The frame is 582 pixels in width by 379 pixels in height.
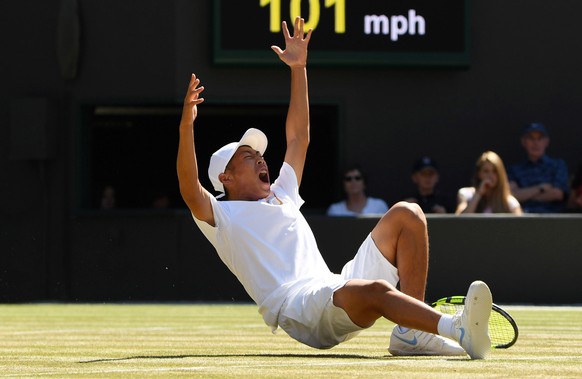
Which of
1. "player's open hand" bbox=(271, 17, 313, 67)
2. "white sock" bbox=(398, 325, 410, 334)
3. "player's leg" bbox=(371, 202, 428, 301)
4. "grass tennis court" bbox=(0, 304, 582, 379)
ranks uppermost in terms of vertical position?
"player's open hand" bbox=(271, 17, 313, 67)

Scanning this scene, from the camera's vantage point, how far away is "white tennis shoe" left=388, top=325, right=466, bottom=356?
7.00m

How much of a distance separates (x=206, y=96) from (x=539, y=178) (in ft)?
12.2

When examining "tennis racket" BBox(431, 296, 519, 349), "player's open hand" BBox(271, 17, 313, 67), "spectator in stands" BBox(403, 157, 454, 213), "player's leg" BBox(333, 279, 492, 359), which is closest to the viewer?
"player's leg" BBox(333, 279, 492, 359)

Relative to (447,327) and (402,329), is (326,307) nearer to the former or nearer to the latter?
(402,329)

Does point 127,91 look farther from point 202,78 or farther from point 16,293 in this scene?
point 16,293

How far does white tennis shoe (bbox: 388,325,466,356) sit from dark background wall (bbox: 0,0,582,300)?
7.91 meters

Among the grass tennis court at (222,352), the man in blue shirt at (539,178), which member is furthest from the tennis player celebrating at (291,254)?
the man in blue shirt at (539,178)

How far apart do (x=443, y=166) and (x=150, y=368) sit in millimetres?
10218

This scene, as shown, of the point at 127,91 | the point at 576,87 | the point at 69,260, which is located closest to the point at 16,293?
the point at 69,260

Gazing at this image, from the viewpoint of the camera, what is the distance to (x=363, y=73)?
16266 mm

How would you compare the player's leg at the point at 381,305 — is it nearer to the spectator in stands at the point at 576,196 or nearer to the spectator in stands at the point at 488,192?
the spectator in stands at the point at 488,192

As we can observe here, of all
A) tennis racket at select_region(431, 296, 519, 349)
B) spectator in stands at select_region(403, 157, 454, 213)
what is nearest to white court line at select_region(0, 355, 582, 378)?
tennis racket at select_region(431, 296, 519, 349)

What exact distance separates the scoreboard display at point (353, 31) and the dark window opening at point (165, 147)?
0.82 metres

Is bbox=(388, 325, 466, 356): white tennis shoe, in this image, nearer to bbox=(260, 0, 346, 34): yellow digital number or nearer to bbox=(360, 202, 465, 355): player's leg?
bbox=(360, 202, 465, 355): player's leg
